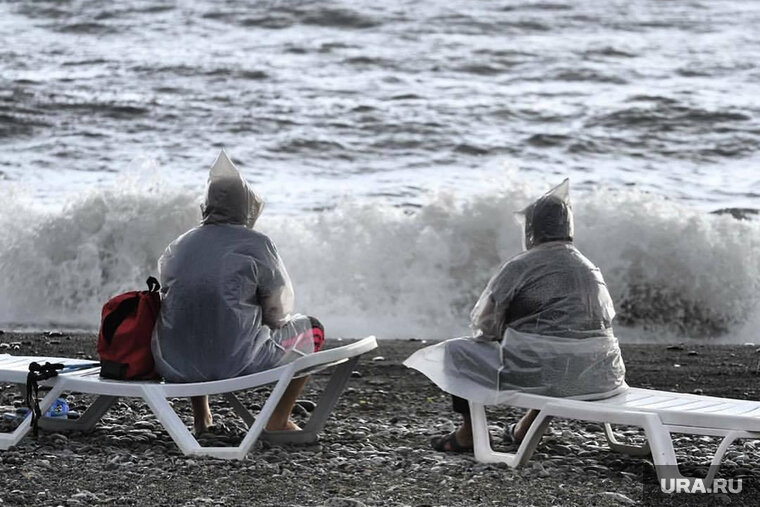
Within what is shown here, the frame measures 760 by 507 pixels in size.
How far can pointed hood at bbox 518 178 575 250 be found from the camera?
5.56 meters

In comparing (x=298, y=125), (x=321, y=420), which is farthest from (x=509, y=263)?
(x=298, y=125)

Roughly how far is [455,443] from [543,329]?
0.78 meters

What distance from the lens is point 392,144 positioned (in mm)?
19562

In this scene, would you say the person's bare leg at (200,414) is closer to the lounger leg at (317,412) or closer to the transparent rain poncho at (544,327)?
the lounger leg at (317,412)

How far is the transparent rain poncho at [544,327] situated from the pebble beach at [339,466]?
0.39m

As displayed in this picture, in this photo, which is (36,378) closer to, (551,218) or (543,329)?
(543,329)

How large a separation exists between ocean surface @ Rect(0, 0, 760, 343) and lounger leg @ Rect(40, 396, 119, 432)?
583cm

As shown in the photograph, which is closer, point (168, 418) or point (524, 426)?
point (168, 418)

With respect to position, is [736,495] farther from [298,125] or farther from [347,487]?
[298,125]

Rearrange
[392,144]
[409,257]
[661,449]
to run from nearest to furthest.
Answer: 1. [661,449]
2. [409,257]
3. [392,144]

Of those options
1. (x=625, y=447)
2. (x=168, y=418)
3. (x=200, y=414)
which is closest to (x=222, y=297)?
(x=168, y=418)

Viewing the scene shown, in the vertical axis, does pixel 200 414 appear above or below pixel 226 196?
below

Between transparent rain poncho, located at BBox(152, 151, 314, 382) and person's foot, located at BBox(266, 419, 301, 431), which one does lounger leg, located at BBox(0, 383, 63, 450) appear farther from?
person's foot, located at BBox(266, 419, 301, 431)

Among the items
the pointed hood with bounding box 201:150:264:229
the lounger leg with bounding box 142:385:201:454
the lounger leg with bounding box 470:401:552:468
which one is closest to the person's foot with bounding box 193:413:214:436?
the lounger leg with bounding box 142:385:201:454
